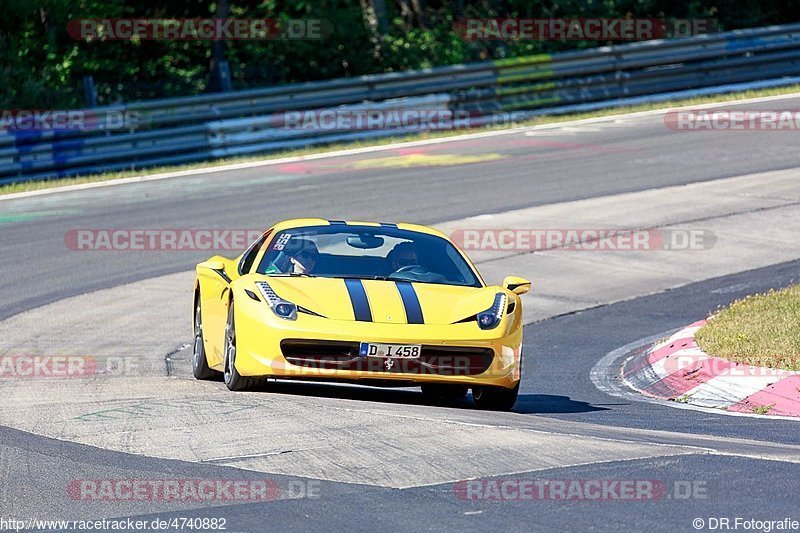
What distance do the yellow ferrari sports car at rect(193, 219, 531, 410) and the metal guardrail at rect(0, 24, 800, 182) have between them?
12.7m

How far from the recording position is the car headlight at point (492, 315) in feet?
30.0

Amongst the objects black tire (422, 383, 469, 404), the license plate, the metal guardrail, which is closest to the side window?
black tire (422, 383, 469, 404)

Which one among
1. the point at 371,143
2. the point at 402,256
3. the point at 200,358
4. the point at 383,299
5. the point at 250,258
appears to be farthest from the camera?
the point at 371,143

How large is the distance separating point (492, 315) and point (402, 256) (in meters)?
1.08

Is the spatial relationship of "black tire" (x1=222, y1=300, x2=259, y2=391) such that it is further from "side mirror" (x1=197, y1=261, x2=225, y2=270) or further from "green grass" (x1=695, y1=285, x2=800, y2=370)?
"green grass" (x1=695, y1=285, x2=800, y2=370)

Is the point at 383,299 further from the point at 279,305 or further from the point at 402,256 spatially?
the point at 402,256

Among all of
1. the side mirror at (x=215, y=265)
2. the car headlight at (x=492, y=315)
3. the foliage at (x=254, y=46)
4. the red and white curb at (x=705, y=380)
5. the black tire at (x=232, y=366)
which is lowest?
the red and white curb at (x=705, y=380)

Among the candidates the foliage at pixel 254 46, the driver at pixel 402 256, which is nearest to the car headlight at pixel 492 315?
the driver at pixel 402 256

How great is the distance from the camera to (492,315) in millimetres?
9219

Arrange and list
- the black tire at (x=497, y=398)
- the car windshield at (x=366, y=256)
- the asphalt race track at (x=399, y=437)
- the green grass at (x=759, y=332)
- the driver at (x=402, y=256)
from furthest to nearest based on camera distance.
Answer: the green grass at (x=759, y=332) < the driver at (x=402, y=256) < the car windshield at (x=366, y=256) < the black tire at (x=497, y=398) < the asphalt race track at (x=399, y=437)

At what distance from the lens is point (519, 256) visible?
16891 mm

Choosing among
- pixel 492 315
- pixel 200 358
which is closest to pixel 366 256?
pixel 492 315

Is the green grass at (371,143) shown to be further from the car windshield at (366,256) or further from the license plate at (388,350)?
the license plate at (388,350)

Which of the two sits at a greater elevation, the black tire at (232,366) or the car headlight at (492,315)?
the car headlight at (492,315)
